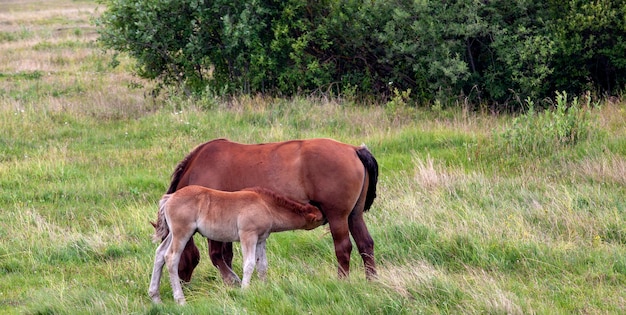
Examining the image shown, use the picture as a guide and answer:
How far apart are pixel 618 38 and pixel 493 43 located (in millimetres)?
2393

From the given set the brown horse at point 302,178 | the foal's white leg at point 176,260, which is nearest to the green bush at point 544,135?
the brown horse at point 302,178

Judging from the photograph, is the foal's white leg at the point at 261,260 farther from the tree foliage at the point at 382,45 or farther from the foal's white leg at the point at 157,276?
the tree foliage at the point at 382,45

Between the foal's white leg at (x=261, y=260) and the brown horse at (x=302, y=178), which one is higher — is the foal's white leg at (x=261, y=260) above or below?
below

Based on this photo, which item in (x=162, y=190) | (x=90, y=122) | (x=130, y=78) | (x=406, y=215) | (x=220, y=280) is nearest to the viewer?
(x=220, y=280)

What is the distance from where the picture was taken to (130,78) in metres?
22.1

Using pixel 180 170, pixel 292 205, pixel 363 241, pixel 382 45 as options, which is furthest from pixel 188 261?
pixel 382 45

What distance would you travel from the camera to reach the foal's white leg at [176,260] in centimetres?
648

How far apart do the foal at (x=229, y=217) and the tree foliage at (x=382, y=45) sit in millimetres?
9212

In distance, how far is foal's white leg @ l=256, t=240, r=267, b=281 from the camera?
265 inches

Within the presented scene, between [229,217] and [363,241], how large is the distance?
4.12 ft

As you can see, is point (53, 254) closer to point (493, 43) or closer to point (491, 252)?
point (491, 252)

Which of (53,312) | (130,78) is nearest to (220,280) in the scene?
(53,312)

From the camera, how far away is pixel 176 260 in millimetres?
6492

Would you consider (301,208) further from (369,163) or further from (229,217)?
(369,163)
